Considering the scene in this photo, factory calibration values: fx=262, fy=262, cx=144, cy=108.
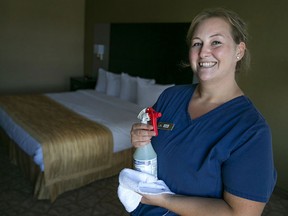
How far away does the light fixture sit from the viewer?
480 centimetres

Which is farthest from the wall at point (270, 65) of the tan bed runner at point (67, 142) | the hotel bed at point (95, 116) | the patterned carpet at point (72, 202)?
the tan bed runner at point (67, 142)

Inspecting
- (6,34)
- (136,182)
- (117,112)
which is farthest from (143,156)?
(6,34)

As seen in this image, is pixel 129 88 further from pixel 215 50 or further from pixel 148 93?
pixel 215 50

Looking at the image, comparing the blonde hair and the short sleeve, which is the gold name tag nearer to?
the short sleeve

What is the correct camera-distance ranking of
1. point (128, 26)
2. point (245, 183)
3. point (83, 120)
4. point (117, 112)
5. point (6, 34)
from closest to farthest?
point (245, 183), point (83, 120), point (117, 112), point (128, 26), point (6, 34)

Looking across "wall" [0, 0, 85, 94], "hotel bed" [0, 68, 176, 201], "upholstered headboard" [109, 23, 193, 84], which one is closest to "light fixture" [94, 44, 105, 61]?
"upholstered headboard" [109, 23, 193, 84]

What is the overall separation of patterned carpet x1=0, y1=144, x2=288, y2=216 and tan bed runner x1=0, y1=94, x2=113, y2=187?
193 millimetres

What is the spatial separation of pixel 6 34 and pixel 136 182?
4.77 metres

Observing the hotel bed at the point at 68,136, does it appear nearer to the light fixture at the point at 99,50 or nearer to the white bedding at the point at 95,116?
the white bedding at the point at 95,116

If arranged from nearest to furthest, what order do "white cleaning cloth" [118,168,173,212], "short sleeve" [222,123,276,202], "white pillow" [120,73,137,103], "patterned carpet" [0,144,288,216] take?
"short sleeve" [222,123,276,202] < "white cleaning cloth" [118,168,173,212] < "patterned carpet" [0,144,288,216] < "white pillow" [120,73,137,103]

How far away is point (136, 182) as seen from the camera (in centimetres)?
87

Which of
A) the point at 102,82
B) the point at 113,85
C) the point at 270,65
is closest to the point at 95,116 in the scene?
the point at 113,85

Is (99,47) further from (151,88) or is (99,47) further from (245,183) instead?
(245,183)

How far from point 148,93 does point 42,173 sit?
63.5 inches
